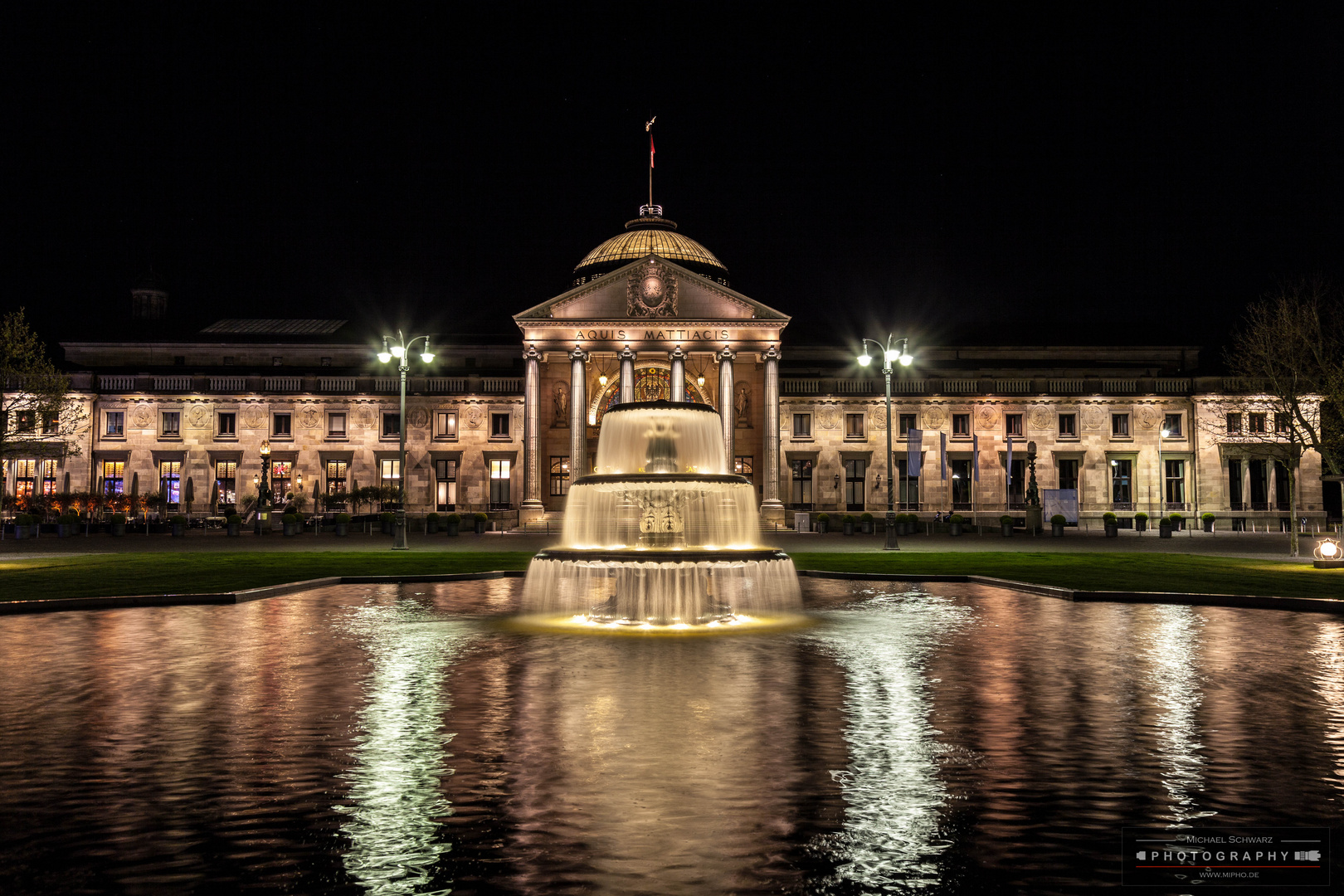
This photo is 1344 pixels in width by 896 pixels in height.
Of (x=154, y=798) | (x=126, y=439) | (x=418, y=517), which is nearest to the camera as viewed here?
(x=154, y=798)

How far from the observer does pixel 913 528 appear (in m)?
54.8

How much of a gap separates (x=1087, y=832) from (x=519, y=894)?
3365 mm

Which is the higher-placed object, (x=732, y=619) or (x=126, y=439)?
(x=126, y=439)

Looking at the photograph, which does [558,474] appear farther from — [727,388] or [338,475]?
[338,475]

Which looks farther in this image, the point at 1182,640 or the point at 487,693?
the point at 1182,640

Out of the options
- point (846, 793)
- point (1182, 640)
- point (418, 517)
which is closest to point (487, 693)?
point (846, 793)

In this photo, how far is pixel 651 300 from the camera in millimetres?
66812

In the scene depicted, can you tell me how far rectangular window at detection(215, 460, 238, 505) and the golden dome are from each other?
28517mm

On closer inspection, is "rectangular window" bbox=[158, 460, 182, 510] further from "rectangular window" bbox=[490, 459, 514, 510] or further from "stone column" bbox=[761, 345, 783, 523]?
"stone column" bbox=[761, 345, 783, 523]

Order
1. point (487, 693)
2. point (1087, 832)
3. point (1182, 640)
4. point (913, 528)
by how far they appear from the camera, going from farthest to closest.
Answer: point (913, 528)
point (1182, 640)
point (487, 693)
point (1087, 832)

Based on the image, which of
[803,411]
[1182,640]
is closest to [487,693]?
[1182,640]

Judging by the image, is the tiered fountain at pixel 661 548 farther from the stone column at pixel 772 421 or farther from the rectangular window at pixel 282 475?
the rectangular window at pixel 282 475

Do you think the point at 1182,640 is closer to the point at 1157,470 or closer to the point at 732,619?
the point at 732,619

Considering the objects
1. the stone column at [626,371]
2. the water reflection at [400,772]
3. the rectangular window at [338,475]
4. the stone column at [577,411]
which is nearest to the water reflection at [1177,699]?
the water reflection at [400,772]
